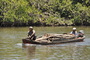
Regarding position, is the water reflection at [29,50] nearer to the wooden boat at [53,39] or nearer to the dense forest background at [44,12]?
the wooden boat at [53,39]

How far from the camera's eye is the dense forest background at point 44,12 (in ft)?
167

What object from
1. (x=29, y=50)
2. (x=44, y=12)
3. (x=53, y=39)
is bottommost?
(x=29, y=50)

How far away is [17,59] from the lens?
18.5 meters

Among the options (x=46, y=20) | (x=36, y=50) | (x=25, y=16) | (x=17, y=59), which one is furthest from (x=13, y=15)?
(x=17, y=59)

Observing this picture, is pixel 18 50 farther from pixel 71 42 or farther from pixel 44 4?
pixel 44 4

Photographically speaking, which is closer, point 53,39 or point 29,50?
point 29,50

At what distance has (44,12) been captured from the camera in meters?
56.5

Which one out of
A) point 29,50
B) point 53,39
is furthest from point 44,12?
point 29,50

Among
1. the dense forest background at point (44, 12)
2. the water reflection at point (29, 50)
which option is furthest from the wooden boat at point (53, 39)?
the dense forest background at point (44, 12)

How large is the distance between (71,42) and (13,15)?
2316 centimetres

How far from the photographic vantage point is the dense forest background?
50781mm

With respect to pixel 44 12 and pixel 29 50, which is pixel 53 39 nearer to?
pixel 29 50

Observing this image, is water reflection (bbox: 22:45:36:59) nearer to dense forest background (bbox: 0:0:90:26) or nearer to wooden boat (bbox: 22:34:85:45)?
wooden boat (bbox: 22:34:85:45)

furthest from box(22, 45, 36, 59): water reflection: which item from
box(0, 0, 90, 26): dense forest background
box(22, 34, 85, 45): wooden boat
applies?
box(0, 0, 90, 26): dense forest background
